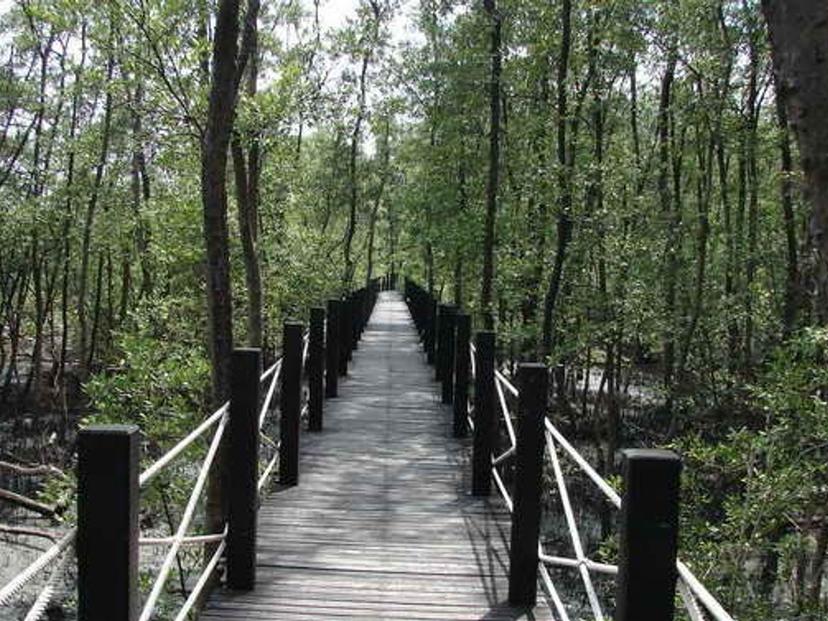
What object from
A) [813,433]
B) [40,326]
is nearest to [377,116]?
[40,326]

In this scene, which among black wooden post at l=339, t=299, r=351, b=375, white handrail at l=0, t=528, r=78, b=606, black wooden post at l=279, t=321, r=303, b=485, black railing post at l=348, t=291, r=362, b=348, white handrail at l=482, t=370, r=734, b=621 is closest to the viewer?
white handrail at l=0, t=528, r=78, b=606

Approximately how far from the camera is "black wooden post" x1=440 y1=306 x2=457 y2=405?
35.9 ft

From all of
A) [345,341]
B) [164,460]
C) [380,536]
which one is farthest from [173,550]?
[345,341]

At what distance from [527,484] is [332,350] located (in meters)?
7.19

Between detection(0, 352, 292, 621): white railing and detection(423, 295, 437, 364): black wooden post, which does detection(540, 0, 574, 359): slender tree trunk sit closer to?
detection(423, 295, 437, 364): black wooden post

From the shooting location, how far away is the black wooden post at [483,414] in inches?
249

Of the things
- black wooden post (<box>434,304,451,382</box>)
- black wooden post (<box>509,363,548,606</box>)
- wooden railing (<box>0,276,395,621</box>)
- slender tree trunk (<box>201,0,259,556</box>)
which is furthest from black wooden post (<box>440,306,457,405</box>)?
black wooden post (<box>509,363,548,606</box>)

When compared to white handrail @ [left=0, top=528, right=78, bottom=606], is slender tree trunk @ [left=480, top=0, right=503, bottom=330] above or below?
above

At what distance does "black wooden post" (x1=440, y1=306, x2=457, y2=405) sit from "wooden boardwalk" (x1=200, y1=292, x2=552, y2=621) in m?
1.32

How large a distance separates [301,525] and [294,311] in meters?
14.0

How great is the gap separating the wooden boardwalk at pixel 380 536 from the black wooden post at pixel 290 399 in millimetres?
213

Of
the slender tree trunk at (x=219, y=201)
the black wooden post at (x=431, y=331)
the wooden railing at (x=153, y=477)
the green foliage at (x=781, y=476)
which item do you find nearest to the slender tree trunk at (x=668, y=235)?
the black wooden post at (x=431, y=331)

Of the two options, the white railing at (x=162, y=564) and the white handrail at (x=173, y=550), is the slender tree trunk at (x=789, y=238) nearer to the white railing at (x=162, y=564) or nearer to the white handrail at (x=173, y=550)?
the white railing at (x=162, y=564)

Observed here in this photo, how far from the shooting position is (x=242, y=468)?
14.0 ft
